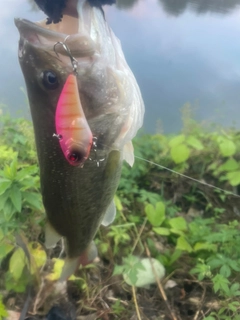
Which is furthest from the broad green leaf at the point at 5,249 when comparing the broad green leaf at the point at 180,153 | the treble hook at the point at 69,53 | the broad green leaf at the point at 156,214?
the broad green leaf at the point at 180,153

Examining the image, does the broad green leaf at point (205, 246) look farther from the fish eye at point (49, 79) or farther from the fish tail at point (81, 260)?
the fish eye at point (49, 79)

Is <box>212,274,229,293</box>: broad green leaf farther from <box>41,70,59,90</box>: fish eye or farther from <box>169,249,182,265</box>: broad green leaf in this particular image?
<box>41,70,59,90</box>: fish eye

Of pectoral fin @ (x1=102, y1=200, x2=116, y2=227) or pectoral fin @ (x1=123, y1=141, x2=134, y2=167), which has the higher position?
pectoral fin @ (x1=123, y1=141, x2=134, y2=167)

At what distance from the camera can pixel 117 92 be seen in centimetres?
91

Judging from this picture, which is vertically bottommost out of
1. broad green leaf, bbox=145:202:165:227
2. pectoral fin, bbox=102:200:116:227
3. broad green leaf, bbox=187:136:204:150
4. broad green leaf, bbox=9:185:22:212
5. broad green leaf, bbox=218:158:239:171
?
broad green leaf, bbox=145:202:165:227

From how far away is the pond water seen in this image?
7.00 ft

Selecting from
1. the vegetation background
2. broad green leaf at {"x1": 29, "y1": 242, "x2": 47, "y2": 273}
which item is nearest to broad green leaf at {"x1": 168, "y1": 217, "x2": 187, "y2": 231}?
the vegetation background

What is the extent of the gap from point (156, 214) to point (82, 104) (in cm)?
114

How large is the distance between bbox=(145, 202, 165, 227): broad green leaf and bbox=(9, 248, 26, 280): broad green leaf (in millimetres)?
599

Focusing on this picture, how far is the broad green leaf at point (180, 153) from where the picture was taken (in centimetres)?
222

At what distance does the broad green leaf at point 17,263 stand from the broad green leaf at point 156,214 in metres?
0.60

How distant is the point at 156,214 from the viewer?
1.92 meters

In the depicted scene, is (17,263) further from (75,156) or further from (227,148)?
(227,148)

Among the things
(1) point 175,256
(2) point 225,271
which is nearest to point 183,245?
(1) point 175,256
